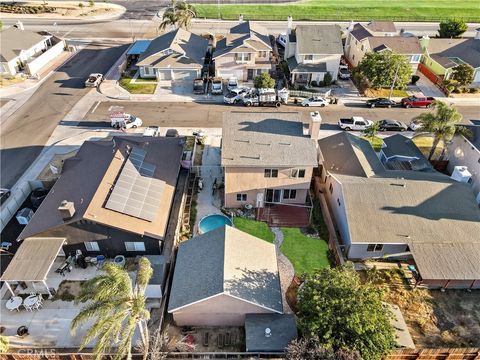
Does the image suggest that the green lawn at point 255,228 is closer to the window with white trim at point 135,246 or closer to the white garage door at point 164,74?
the window with white trim at point 135,246

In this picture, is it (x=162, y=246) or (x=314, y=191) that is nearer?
(x=162, y=246)

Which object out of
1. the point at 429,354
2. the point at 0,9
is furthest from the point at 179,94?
the point at 0,9

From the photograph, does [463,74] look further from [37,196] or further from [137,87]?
[37,196]

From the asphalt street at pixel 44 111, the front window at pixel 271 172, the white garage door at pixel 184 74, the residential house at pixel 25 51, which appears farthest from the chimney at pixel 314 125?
the residential house at pixel 25 51

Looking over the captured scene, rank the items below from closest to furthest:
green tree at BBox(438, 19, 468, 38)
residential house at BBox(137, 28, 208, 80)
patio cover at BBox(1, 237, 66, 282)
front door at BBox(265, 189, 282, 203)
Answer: patio cover at BBox(1, 237, 66, 282) → front door at BBox(265, 189, 282, 203) → residential house at BBox(137, 28, 208, 80) → green tree at BBox(438, 19, 468, 38)

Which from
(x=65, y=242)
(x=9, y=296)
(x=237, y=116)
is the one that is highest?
(x=237, y=116)

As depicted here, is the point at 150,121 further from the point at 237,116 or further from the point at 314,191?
the point at 314,191

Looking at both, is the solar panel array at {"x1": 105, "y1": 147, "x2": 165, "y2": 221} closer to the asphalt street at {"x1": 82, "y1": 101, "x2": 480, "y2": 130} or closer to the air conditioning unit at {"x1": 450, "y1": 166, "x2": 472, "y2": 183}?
the asphalt street at {"x1": 82, "y1": 101, "x2": 480, "y2": 130}

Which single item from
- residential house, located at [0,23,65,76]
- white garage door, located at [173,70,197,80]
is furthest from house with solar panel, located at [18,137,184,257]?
residential house, located at [0,23,65,76]
